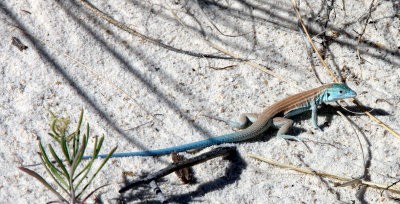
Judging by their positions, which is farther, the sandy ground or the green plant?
the sandy ground

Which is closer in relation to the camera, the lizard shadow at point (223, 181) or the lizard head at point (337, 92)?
the lizard shadow at point (223, 181)

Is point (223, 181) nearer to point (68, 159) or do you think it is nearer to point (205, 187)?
point (205, 187)

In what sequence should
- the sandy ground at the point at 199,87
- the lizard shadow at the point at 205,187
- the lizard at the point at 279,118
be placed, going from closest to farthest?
the lizard shadow at the point at 205,187 → the sandy ground at the point at 199,87 → the lizard at the point at 279,118

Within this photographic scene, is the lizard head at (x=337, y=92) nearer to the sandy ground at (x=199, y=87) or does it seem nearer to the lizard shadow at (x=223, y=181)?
the sandy ground at (x=199, y=87)

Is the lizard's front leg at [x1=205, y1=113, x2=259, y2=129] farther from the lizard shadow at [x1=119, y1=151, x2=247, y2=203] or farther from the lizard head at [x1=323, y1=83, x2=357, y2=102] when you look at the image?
the lizard head at [x1=323, y1=83, x2=357, y2=102]

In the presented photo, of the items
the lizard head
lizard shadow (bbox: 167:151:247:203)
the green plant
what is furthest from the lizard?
the green plant

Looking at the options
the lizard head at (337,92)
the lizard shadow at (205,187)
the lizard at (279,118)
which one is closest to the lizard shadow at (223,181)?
the lizard shadow at (205,187)
